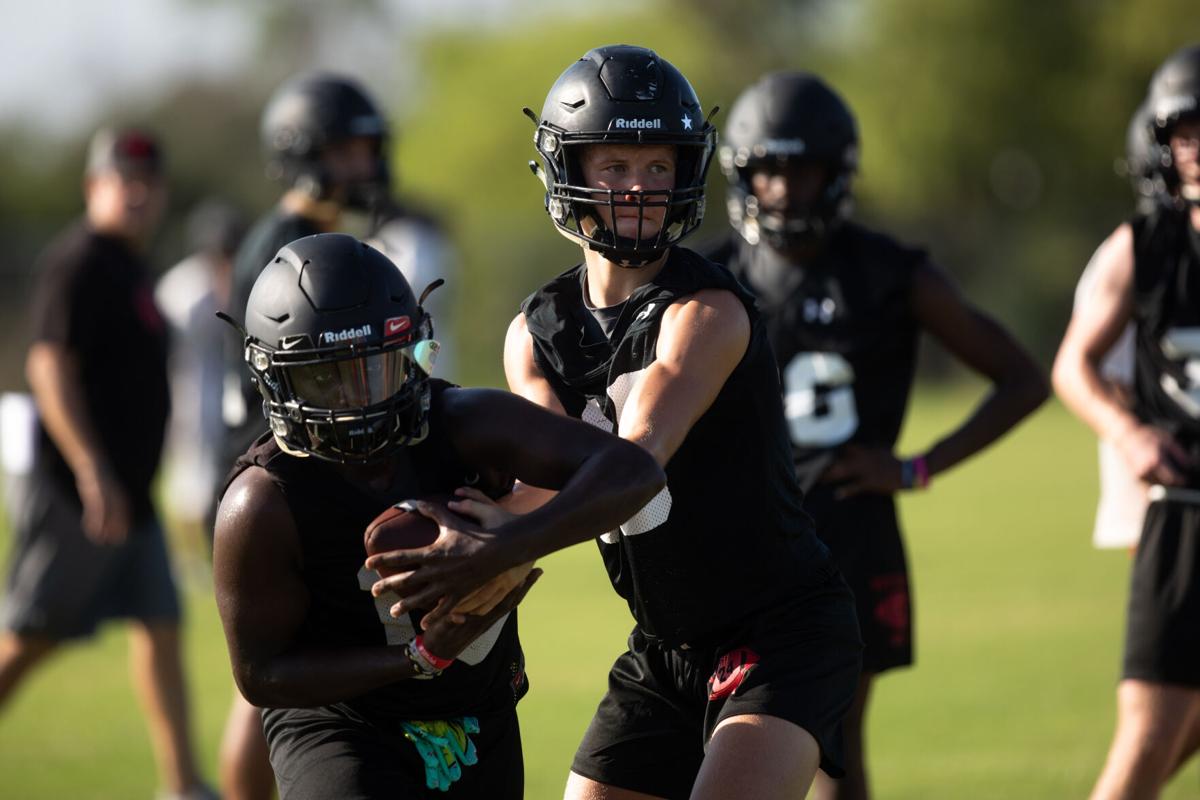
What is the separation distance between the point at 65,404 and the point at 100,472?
34 cm

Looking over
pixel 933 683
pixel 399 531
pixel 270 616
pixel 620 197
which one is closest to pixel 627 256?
pixel 620 197

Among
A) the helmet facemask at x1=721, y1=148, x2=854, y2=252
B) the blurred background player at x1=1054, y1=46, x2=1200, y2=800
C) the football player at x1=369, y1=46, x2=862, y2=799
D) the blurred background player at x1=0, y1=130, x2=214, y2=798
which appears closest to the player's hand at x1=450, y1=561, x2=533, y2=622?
the football player at x1=369, y1=46, x2=862, y2=799

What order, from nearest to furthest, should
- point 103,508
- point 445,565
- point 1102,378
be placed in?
1. point 445,565
2. point 1102,378
3. point 103,508

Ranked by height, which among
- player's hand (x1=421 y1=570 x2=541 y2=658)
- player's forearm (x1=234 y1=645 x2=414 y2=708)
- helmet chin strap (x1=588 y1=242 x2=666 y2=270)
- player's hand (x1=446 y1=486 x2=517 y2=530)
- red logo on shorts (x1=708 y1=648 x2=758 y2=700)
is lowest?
red logo on shorts (x1=708 y1=648 x2=758 y2=700)

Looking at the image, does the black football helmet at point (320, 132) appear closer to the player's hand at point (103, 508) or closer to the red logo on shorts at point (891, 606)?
the player's hand at point (103, 508)

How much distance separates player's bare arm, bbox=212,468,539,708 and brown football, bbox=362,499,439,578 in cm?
23

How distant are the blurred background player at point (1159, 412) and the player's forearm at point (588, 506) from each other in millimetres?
2413

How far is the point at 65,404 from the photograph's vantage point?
731 cm

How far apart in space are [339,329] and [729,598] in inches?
44.6

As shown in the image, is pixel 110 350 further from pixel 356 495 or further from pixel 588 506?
pixel 588 506

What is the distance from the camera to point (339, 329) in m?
3.44

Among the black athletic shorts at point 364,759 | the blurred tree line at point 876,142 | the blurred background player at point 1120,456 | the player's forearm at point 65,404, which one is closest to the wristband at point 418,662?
the black athletic shorts at point 364,759

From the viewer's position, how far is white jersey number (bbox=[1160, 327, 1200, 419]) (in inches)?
209

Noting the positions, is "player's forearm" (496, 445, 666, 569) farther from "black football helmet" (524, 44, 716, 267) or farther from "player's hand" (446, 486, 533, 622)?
"black football helmet" (524, 44, 716, 267)
